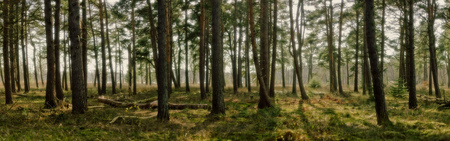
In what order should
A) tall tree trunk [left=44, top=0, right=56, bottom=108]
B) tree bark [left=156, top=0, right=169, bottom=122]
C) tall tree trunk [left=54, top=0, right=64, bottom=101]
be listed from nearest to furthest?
tree bark [left=156, top=0, right=169, bottom=122]
tall tree trunk [left=44, top=0, right=56, bottom=108]
tall tree trunk [left=54, top=0, right=64, bottom=101]

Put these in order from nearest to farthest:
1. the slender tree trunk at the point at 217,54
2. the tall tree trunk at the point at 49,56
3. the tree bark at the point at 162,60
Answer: the tree bark at the point at 162,60 < the slender tree trunk at the point at 217,54 < the tall tree trunk at the point at 49,56

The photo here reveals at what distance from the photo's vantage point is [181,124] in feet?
28.2

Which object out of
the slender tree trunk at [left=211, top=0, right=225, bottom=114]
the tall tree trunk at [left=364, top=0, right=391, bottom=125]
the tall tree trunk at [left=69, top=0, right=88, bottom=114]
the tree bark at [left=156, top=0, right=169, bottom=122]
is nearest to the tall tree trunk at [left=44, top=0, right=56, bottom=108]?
the tall tree trunk at [left=69, top=0, right=88, bottom=114]

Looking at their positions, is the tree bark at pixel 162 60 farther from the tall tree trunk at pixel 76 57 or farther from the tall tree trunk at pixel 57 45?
the tall tree trunk at pixel 57 45

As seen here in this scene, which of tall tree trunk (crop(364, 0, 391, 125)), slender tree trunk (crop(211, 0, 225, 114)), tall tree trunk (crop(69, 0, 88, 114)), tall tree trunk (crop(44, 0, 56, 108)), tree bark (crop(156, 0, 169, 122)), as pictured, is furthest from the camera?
tall tree trunk (crop(44, 0, 56, 108))

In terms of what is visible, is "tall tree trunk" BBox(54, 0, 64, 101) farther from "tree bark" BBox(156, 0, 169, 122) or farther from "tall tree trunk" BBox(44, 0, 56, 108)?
"tree bark" BBox(156, 0, 169, 122)

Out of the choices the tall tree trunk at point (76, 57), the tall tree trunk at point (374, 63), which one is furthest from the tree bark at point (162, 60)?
the tall tree trunk at point (374, 63)

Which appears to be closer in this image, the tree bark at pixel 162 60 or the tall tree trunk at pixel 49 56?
the tree bark at pixel 162 60

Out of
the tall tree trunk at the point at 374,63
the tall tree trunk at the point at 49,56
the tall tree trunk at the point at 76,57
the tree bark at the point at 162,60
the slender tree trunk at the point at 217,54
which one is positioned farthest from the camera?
the tall tree trunk at the point at 49,56

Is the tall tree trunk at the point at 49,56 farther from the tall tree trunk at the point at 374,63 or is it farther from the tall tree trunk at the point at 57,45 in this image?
the tall tree trunk at the point at 374,63

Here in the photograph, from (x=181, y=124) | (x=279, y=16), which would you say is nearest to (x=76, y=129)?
(x=181, y=124)

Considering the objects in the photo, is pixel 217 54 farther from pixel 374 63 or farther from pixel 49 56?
pixel 49 56

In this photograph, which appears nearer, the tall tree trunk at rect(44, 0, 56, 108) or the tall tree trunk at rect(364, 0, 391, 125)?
the tall tree trunk at rect(364, 0, 391, 125)

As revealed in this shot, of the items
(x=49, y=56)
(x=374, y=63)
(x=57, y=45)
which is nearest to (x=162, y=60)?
(x=49, y=56)
